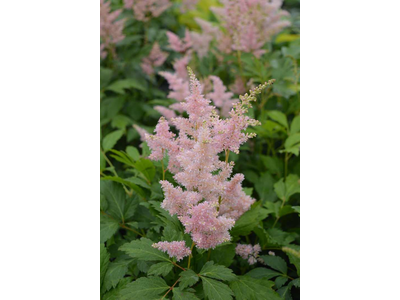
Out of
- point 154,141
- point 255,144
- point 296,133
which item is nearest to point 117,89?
point 255,144

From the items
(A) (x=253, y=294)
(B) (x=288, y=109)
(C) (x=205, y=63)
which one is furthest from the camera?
(C) (x=205, y=63)

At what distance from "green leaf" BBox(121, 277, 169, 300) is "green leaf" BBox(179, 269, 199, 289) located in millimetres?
59

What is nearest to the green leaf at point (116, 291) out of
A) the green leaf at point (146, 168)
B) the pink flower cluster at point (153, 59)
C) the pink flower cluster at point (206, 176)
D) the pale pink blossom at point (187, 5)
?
the pink flower cluster at point (206, 176)

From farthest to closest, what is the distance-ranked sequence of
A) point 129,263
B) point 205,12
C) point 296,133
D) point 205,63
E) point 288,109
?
1. point 205,12
2. point 205,63
3. point 288,109
4. point 296,133
5. point 129,263

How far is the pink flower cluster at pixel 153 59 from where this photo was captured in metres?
2.78

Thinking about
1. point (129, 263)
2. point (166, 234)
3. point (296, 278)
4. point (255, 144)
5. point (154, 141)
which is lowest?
point (255, 144)

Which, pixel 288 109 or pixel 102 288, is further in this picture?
pixel 288 109

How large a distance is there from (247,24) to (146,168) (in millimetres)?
1230

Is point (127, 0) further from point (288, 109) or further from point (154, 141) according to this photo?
point (154, 141)

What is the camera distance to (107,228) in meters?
1.46

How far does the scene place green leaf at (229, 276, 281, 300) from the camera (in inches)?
47.4

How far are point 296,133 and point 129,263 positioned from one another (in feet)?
3.45

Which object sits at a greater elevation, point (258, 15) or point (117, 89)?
point (258, 15)

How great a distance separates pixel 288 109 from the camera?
240 cm
